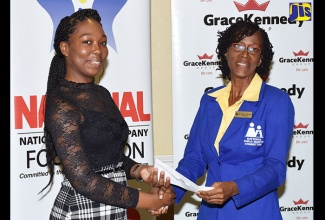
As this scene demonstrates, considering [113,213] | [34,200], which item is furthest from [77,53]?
[34,200]

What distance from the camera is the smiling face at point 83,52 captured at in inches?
131

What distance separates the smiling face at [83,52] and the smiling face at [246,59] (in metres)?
0.96

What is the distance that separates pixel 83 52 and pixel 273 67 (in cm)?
268

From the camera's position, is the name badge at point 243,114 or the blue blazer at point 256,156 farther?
the name badge at point 243,114

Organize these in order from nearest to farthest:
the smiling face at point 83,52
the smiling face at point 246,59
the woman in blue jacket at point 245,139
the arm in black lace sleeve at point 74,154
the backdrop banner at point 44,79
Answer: the arm in black lace sleeve at point 74,154, the smiling face at point 83,52, the woman in blue jacket at point 245,139, the smiling face at point 246,59, the backdrop banner at point 44,79

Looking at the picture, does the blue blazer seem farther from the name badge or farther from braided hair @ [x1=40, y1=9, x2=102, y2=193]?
braided hair @ [x1=40, y1=9, x2=102, y2=193]

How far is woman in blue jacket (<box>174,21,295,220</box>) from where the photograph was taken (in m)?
3.49

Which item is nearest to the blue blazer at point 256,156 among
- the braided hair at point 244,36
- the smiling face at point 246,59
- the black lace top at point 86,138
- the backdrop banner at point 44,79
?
the smiling face at point 246,59

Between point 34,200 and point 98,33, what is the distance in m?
2.09

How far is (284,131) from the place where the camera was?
3570mm

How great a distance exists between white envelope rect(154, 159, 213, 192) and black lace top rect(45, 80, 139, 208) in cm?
30

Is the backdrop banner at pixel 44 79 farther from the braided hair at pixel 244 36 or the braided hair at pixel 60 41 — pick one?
the braided hair at pixel 60 41

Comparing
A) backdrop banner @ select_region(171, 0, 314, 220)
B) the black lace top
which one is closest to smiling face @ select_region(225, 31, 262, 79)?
the black lace top
